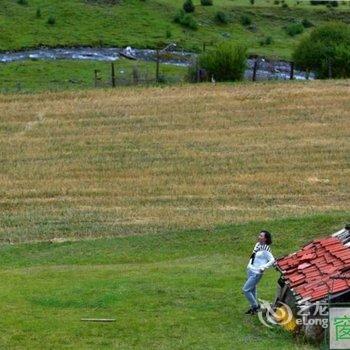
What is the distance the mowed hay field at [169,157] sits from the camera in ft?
134

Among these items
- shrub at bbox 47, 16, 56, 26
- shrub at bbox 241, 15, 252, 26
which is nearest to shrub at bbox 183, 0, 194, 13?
shrub at bbox 241, 15, 252, 26

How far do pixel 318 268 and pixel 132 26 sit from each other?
8630 centimetres

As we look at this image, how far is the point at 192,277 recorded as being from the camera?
95.8ft

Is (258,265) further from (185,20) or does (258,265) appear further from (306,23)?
(306,23)

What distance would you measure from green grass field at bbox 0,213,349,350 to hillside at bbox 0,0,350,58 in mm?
65225

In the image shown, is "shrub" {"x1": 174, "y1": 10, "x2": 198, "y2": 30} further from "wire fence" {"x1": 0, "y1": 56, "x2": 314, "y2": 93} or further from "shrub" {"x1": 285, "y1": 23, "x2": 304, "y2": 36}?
"wire fence" {"x1": 0, "y1": 56, "x2": 314, "y2": 93}

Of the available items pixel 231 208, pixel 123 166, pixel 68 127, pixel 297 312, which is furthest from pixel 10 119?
pixel 297 312

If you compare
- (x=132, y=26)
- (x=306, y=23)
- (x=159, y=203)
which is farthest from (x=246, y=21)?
(x=159, y=203)

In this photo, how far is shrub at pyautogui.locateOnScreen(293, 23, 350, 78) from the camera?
8006 cm

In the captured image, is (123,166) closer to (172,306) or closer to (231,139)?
(231,139)

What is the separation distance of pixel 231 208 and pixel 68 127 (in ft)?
60.1

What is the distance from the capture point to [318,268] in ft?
76.9

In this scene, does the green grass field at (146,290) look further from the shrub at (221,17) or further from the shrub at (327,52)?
the shrub at (221,17)

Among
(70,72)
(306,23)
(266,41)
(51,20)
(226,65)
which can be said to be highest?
(226,65)
